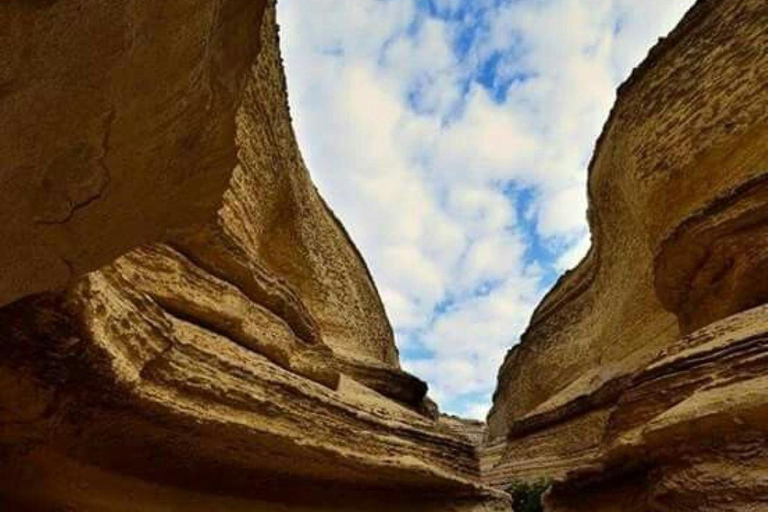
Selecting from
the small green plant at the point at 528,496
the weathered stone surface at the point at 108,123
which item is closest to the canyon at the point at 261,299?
the weathered stone surface at the point at 108,123

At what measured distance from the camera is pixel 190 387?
11.4 ft

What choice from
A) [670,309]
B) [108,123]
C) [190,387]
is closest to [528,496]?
[670,309]

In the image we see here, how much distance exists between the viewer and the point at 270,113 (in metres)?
7.68

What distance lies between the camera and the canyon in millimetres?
1486

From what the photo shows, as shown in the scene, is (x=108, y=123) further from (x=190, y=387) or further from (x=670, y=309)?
(x=670, y=309)

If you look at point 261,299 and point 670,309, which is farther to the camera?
point 670,309

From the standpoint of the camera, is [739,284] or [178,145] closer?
[178,145]

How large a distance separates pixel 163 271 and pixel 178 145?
8.36 ft

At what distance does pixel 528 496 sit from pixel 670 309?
3530 mm

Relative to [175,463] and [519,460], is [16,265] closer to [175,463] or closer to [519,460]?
[175,463]

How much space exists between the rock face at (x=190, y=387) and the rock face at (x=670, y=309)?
6.76 feet

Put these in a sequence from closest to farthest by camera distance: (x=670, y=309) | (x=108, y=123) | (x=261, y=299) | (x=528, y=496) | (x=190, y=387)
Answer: (x=108, y=123)
(x=190, y=387)
(x=261, y=299)
(x=670, y=309)
(x=528, y=496)

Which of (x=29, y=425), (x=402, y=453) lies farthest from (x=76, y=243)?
(x=402, y=453)

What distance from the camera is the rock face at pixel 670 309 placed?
377cm
